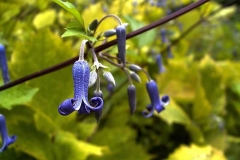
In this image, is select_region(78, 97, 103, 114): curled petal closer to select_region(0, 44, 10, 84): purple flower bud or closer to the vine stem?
the vine stem

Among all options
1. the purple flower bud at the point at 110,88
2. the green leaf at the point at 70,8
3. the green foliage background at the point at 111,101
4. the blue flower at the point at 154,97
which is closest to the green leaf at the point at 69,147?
the green foliage background at the point at 111,101

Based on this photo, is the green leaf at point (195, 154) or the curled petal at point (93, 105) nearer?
the curled petal at point (93, 105)

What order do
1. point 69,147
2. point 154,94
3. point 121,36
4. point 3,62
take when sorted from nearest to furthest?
point 121,36 → point 3,62 → point 154,94 → point 69,147

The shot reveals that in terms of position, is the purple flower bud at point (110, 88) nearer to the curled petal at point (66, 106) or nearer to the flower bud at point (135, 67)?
the flower bud at point (135, 67)

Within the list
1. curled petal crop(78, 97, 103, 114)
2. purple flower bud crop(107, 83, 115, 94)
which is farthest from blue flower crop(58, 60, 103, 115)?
purple flower bud crop(107, 83, 115, 94)

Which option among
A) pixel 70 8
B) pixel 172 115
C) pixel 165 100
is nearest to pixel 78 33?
pixel 70 8

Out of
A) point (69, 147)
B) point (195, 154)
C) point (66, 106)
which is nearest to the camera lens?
point (66, 106)

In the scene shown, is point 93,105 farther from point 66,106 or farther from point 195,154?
point 195,154

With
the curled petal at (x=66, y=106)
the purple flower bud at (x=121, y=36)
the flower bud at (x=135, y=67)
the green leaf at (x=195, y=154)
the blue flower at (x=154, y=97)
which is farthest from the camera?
the green leaf at (x=195, y=154)
